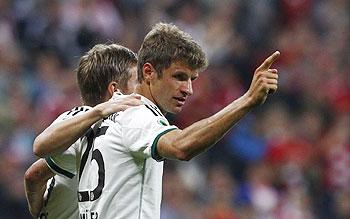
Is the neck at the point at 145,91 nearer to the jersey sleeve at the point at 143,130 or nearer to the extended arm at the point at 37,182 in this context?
the jersey sleeve at the point at 143,130

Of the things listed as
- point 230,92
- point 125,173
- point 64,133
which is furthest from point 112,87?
point 230,92

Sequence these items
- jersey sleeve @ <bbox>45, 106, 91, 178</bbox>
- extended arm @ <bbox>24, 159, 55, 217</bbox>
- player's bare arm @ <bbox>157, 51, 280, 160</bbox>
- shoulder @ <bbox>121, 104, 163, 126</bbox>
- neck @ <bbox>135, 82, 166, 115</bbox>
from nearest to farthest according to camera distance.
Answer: player's bare arm @ <bbox>157, 51, 280, 160</bbox> < shoulder @ <bbox>121, 104, 163, 126</bbox> < neck @ <bbox>135, 82, 166, 115</bbox> < jersey sleeve @ <bbox>45, 106, 91, 178</bbox> < extended arm @ <bbox>24, 159, 55, 217</bbox>

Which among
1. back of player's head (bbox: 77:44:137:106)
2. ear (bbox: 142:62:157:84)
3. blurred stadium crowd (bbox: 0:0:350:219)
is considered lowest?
ear (bbox: 142:62:157:84)

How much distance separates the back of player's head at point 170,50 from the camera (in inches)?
196

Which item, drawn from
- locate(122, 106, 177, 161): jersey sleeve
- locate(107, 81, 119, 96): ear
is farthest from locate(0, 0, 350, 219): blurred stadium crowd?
locate(122, 106, 177, 161): jersey sleeve

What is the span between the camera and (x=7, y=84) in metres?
12.5

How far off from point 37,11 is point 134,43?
1.36 meters

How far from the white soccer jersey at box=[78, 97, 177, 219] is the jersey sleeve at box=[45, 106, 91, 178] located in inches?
10.5

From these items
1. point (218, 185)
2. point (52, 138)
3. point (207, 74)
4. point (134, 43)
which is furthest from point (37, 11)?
point (52, 138)

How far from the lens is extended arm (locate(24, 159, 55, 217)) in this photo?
564 cm

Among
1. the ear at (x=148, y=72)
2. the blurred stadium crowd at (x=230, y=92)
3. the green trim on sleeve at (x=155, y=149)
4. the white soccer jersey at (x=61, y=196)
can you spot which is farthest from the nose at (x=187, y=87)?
the blurred stadium crowd at (x=230, y=92)

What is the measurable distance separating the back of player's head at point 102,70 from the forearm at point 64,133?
0.38 m

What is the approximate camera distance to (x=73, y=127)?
199 inches

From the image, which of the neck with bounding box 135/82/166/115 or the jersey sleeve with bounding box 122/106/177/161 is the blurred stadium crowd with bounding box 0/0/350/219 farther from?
the jersey sleeve with bounding box 122/106/177/161
